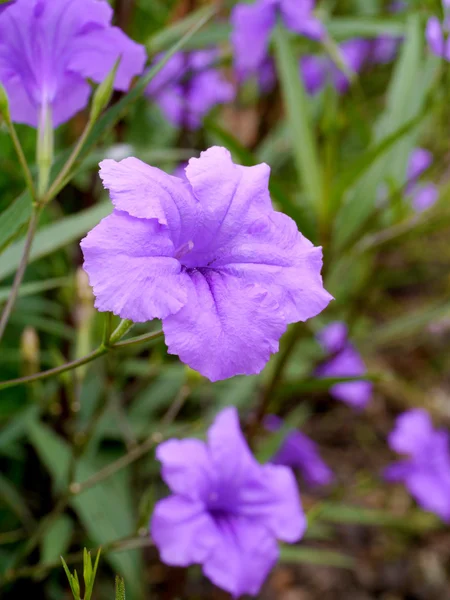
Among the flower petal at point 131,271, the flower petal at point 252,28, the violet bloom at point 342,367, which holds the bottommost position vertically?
the violet bloom at point 342,367

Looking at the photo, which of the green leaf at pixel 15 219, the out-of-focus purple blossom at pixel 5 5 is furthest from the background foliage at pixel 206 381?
the out-of-focus purple blossom at pixel 5 5

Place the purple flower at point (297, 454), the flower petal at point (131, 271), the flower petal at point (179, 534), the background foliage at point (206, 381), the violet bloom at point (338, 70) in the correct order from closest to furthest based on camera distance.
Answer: the flower petal at point (131, 271), the flower petal at point (179, 534), the background foliage at point (206, 381), the purple flower at point (297, 454), the violet bloom at point (338, 70)

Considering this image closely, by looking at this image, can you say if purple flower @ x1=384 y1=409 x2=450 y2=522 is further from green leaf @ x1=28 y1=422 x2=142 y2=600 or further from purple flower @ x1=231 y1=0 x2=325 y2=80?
purple flower @ x1=231 y1=0 x2=325 y2=80

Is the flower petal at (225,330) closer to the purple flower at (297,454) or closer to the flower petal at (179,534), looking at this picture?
the flower petal at (179,534)

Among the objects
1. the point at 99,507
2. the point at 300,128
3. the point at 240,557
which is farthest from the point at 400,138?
the point at 99,507

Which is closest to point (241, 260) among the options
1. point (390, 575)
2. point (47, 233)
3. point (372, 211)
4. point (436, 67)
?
point (47, 233)

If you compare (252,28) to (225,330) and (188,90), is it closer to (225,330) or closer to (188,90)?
(188,90)

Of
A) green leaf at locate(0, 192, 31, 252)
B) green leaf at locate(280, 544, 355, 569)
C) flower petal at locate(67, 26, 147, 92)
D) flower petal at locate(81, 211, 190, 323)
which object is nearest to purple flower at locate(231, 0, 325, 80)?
flower petal at locate(67, 26, 147, 92)
